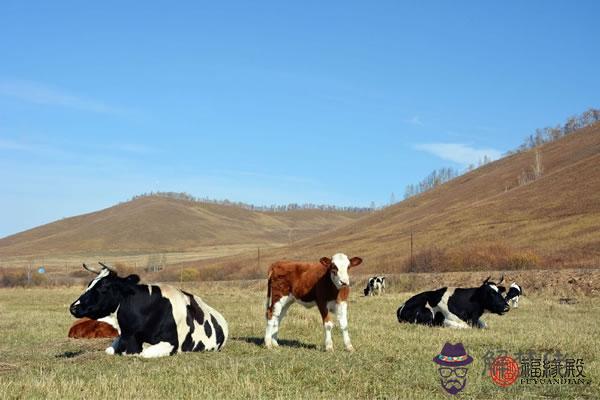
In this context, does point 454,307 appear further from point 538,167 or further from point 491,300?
point 538,167

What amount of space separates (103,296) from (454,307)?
8690 mm

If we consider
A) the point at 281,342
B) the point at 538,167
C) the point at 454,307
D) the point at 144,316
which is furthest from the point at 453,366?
the point at 538,167

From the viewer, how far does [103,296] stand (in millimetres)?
11859

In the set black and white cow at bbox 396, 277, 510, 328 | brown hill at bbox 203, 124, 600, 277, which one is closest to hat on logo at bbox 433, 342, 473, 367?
black and white cow at bbox 396, 277, 510, 328

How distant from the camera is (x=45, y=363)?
1070cm

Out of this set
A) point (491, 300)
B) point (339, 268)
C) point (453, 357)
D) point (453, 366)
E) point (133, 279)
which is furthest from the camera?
point (491, 300)

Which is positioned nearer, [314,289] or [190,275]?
[314,289]

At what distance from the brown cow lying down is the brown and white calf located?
12.1 ft

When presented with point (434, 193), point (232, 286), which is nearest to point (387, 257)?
point (232, 286)

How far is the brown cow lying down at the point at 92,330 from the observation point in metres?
14.3

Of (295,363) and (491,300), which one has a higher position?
(491,300)

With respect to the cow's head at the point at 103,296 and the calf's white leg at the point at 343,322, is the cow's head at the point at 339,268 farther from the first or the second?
the cow's head at the point at 103,296

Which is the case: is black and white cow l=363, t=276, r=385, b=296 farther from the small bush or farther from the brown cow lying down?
the small bush

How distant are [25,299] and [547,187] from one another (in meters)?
77.1
